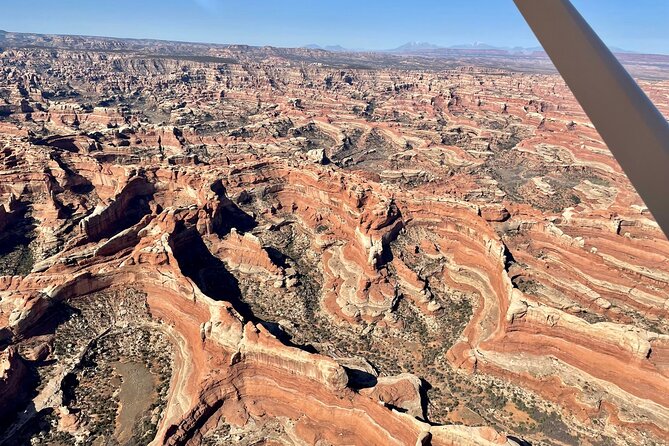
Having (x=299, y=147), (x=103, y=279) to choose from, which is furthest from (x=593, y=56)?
(x=299, y=147)

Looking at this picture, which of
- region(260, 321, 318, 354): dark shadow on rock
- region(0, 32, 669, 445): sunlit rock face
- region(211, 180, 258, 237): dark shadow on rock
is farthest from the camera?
region(211, 180, 258, 237): dark shadow on rock

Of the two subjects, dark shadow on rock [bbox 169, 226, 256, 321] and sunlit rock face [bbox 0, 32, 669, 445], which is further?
dark shadow on rock [bbox 169, 226, 256, 321]

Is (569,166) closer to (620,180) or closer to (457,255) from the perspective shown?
(620,180)

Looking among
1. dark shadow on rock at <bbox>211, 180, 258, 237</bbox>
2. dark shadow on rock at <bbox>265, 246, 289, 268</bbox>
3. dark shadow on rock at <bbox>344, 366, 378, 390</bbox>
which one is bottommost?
dark shadow on rock at <bbox>344, 366, 378, 390</bbox>

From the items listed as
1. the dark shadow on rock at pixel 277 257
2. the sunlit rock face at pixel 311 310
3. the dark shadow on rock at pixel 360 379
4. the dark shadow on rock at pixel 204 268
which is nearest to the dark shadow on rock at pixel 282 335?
the sunlit rock face at pixel 311 310

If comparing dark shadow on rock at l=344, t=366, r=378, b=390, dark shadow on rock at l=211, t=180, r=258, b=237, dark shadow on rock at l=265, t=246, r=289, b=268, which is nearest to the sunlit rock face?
dark shadow on rock at l=344, t=366, r=378, b=390

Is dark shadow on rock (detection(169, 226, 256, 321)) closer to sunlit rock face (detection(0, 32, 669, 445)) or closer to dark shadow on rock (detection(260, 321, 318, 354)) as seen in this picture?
sunlit rock face (detection(0, 32, 669, 445))

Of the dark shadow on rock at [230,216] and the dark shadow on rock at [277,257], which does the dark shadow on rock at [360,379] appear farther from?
the dark shadow on rock at [230,216]

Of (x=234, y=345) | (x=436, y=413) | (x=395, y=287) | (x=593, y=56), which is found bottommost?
(x=436, y=413)
